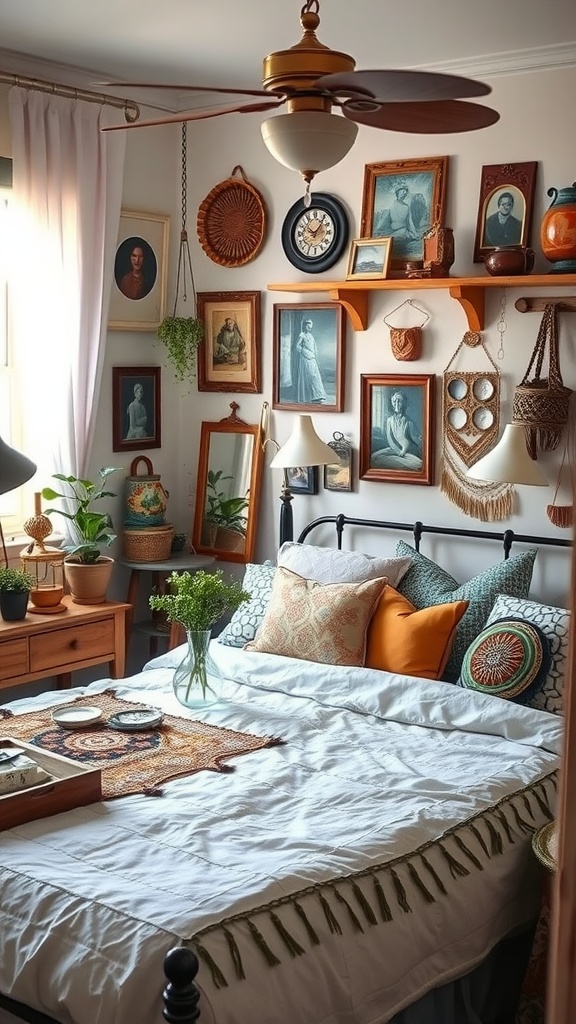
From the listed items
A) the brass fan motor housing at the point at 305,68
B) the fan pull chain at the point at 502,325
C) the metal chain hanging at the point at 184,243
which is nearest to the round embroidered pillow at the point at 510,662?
the fan pull chain at the point at 502,325

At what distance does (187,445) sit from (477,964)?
3.04 m

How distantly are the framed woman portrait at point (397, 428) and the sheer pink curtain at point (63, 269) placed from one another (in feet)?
3.66

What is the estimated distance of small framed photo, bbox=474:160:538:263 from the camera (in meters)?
4.05

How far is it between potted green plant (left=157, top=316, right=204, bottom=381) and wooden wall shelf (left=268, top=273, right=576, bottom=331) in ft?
1.47

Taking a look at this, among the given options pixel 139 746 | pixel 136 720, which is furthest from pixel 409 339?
pixel 139 746

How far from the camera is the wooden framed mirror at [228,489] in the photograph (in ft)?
16.3

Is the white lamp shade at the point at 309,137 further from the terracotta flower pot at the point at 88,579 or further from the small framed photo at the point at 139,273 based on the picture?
the small framed photo at the point at 139,273

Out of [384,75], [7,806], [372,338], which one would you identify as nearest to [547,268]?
[372,338]

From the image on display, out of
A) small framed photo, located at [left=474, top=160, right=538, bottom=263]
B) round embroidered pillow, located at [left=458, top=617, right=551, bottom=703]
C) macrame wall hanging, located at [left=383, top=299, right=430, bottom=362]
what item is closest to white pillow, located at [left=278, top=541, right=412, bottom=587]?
round embroidered pillow, located at [left=458, top=617, right=551, bottom=703]

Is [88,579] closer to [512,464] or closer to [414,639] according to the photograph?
[414,639]

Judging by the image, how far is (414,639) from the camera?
3.75m

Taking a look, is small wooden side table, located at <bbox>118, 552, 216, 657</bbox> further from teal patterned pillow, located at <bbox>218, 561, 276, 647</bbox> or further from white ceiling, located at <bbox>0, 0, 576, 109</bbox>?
white ceiling, located at <bbox>0, 0, 576, 109</bbox>

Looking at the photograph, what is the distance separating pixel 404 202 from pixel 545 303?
72 cm

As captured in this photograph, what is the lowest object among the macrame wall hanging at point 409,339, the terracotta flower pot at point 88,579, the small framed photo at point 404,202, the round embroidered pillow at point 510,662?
the round embroidered pillow at point 510,662
